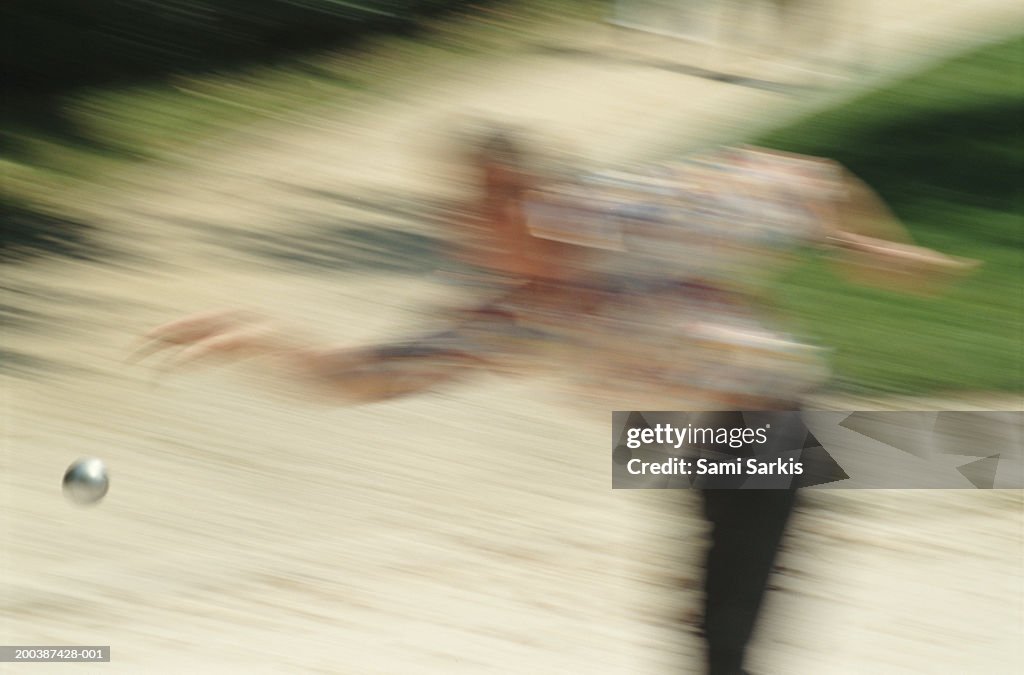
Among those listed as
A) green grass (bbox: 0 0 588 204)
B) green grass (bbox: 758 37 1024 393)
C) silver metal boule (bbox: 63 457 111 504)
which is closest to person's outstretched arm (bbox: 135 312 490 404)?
silver metal boule (bbox: 63 457 111 504)

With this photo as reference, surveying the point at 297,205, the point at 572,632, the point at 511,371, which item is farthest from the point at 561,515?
the point at 297,205

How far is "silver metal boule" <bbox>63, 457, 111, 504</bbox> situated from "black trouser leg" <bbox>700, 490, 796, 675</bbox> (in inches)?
64.0

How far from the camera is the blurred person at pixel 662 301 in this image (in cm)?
262

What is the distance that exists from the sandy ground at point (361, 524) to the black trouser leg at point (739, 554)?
0.13 metres

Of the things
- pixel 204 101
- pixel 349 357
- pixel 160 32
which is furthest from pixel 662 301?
pixel 160 32

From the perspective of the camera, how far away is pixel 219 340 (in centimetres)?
279

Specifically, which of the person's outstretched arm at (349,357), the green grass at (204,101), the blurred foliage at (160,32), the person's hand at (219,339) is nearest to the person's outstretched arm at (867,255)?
the person's outstretched arm at (349,357)

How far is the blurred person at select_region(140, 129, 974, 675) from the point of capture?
8.60 ft

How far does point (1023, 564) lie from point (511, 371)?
168 centimetres

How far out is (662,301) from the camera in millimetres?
2732

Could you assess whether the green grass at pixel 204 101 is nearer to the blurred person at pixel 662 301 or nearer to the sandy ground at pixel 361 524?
the sandy ground at pixel 361 524

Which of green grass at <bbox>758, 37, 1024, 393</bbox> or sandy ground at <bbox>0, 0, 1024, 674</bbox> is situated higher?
green grass at <bbox>758, 37, 1024, 393</bbox>

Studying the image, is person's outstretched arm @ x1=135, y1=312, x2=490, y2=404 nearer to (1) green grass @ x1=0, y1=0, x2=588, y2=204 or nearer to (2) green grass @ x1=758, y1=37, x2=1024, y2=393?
(2) green grass @ x1=758, y1=37, x2=1024, y2=393

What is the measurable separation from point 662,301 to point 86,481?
1617 millimetres
